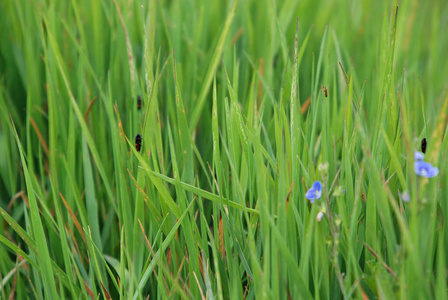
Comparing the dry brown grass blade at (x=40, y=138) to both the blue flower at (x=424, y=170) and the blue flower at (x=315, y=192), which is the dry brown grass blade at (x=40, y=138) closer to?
the blue flower at (x=315, y=192)

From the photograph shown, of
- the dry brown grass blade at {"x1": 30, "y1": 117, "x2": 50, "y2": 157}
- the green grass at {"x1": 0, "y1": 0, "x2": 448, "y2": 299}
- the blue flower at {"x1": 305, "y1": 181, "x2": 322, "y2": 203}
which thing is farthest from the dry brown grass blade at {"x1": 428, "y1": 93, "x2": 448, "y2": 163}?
the dry brown grass blade at {"x1": 30, "y1": 117, "x2": 50, "y2": 157}

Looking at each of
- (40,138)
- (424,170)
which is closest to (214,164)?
(424,170)

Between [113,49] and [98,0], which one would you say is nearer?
[113,49]

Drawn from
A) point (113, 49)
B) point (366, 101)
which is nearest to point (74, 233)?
point (113, 49)

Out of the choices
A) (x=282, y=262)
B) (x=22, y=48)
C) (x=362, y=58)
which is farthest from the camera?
(x=362, y=58)

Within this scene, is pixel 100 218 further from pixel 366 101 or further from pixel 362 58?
pixel 362 58
